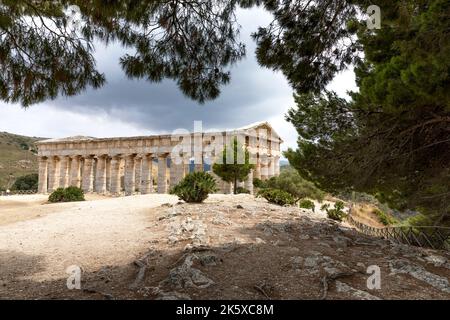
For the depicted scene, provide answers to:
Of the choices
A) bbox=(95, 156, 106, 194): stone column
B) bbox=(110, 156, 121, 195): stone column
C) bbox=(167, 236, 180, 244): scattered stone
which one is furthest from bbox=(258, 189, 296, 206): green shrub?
bbox=(95, 156, 106, 194): stone column

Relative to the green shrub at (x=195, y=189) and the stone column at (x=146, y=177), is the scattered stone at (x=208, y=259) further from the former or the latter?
the stone column at (x=146, y=177)

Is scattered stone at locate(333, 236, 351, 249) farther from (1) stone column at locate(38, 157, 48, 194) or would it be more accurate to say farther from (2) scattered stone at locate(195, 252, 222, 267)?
(1) stone column at locate(38, 157, 48, 194)

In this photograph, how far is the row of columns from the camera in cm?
3350

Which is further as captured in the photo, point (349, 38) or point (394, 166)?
point (394, 166)

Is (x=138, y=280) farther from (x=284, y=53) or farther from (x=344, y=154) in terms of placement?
(x=344, y=154)

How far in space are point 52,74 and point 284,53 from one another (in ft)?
14.3

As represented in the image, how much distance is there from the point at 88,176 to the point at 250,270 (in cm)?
3553

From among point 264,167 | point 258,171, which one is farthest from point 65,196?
point 264,167

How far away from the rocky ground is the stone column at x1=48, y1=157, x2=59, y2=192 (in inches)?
1378

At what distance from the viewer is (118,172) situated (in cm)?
3662
